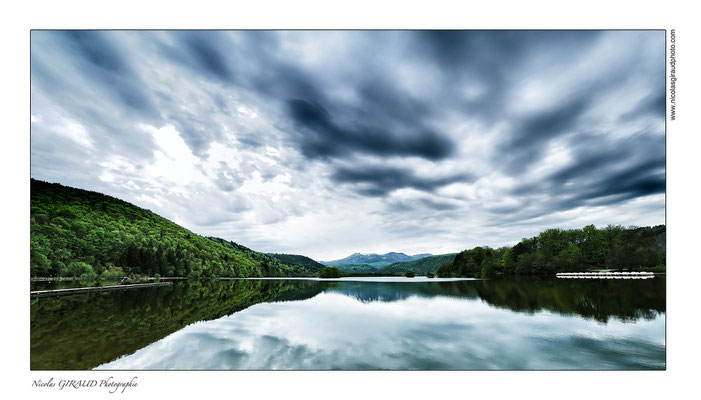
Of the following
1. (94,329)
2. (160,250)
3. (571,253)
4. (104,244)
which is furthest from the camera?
(160,250)

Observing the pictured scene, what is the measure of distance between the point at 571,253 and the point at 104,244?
14061 centimetres

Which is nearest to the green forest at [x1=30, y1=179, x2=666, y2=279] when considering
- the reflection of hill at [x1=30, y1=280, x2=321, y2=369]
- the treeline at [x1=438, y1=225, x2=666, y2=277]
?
the treeline at [x1=438, y1=225, x2=666, y2=277]

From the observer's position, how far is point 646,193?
1678 centimetres

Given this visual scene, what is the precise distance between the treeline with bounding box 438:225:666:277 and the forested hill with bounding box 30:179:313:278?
112m

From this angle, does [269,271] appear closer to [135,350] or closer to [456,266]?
[456,266]

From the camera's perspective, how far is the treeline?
223 feet

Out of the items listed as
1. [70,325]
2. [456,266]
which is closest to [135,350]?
[70,325]

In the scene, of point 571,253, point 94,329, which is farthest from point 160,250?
point 571,253

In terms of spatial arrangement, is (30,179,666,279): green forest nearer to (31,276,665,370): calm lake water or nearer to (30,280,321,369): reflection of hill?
(30,280,321,369): reflection of hill

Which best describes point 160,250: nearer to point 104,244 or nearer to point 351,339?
point 104,244

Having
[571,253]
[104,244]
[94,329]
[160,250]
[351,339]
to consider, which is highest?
[94,329]

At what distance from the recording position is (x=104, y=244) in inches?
2968

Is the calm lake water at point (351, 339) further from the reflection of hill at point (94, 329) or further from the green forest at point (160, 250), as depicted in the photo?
the green forest at point (160, 250)

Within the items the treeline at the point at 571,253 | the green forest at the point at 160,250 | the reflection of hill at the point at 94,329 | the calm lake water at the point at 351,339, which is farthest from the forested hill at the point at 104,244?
the treeline at the point at 571,253
